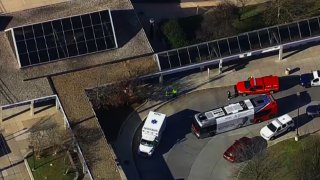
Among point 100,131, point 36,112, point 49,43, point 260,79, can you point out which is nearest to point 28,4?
point 49,43

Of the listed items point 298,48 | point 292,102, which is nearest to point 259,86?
point 292,102

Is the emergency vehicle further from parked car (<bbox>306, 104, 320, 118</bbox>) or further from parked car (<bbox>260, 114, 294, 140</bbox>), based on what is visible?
parked car (<bbox>306, 104, 320, 118</bbox>)

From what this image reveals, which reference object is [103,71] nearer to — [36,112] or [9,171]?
[36,112]

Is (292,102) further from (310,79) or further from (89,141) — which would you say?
(89,141)

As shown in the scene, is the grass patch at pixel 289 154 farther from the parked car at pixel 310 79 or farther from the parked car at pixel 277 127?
the parked car at pixel 310 79

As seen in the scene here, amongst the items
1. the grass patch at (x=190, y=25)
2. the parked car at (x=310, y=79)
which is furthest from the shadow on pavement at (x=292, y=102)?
the grass patch at (x=190, y=25)
